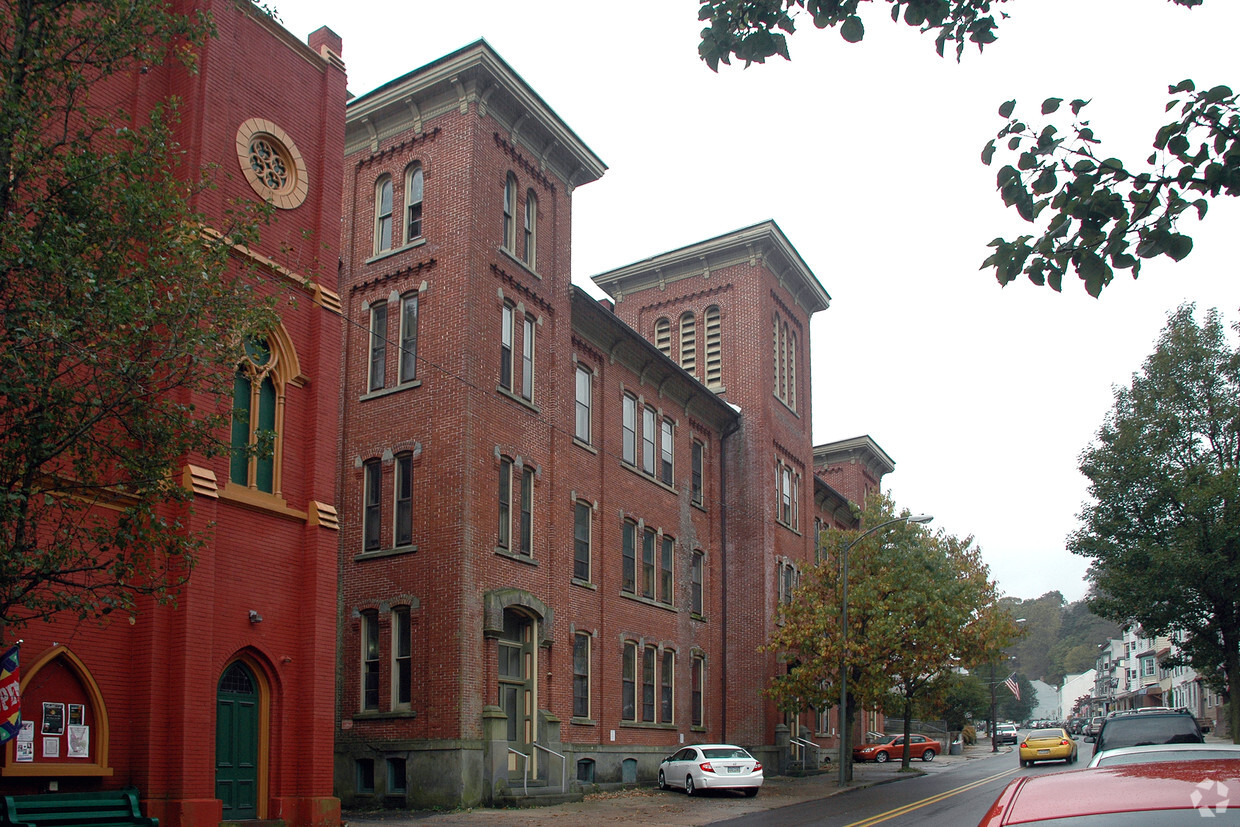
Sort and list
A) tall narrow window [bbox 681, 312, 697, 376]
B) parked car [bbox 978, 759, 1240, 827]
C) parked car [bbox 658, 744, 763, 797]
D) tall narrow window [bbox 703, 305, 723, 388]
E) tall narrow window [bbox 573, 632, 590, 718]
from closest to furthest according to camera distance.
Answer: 1. parked car [bbox 978, 759, 1240, 827]
2. parked car [bbox 658, 744, 763, 797]
3. tall narrow window [bbox 573, 632, 590, 718]
4. tall narrow window [bbox 703, 305, 723, 388]
5. tall narrow window [bbox 681, 312, 697, 376]

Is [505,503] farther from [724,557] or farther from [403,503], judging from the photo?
[724,557]

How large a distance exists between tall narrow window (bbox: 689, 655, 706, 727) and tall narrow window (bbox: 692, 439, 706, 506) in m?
5.29

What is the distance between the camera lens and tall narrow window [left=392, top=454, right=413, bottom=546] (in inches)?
1037

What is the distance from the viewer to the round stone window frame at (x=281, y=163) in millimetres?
19516

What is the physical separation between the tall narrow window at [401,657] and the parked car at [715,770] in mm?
8468

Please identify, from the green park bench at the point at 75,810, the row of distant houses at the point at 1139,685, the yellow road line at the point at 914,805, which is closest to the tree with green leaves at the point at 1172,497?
the row of distant houses at the point at 1139,685

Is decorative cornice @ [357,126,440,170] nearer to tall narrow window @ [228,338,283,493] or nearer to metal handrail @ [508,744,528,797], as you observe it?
tall narrow window @ [228,338,283,493]

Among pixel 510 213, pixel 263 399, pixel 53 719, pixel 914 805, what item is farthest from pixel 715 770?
pixel 53 719

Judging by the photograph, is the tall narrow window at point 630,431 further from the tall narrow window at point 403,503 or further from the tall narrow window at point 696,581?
the tall narrow window at point 403,503

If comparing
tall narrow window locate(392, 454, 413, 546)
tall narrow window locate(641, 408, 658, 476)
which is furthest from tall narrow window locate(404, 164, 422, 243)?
tall narrow window locate(641, 408, 658, 476)

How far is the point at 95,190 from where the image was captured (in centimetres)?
1173

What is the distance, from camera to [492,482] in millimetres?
26266

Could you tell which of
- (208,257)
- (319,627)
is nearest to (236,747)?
(319,627)

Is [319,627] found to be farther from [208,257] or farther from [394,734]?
[208,257]
